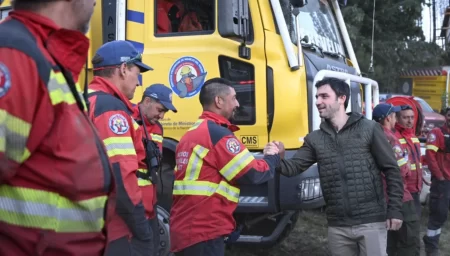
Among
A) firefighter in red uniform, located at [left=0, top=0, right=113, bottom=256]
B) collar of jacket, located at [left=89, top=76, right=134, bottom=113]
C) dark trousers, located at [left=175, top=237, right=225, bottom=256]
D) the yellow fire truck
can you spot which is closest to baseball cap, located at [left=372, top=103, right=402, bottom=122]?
the yellow fire truck

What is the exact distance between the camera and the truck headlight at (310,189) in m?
4.80

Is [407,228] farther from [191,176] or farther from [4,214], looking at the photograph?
[4,214]

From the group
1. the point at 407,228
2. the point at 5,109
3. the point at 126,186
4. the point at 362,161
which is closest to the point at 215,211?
the point at 126,186

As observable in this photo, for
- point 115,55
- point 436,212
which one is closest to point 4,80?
point 115,55

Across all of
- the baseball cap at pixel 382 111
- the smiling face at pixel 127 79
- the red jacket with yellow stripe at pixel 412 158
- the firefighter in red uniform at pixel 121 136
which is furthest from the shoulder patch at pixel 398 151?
the smiling face at pixel 127 79

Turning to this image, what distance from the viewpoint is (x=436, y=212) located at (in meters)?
6.50

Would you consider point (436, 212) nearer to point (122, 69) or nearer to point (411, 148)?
point (411, 148)

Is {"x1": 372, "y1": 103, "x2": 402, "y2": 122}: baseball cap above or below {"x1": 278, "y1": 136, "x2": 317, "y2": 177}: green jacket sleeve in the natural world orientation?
above

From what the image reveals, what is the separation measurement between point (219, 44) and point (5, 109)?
11.9 ft

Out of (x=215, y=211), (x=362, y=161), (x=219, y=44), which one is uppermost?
(x=219, y=44)

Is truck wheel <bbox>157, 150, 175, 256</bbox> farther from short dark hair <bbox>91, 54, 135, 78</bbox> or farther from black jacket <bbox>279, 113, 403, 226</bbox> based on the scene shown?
short dark hair <bbox>91, 54, 135, 78</bbox>

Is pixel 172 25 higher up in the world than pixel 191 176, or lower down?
higher up

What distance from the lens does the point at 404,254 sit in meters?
5.49

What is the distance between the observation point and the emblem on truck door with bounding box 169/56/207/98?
5051 mm
